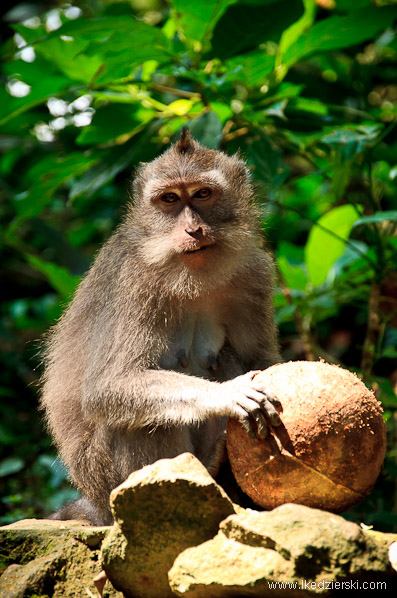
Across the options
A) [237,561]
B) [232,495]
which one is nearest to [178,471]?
[237,561]

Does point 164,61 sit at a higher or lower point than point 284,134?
higher

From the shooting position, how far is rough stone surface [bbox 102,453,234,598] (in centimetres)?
324

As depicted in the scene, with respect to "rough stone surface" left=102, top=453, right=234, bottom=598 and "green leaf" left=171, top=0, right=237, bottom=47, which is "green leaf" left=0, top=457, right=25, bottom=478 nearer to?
"rough stone surface" left=102, top=453, right=234, bottom=598

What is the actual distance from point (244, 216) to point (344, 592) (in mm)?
2537

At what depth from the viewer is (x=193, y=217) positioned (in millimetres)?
4445

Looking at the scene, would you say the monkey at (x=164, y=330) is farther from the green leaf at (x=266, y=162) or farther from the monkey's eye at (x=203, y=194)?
the green leaf at (x=266, y=162)

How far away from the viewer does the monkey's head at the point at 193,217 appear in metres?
4.46

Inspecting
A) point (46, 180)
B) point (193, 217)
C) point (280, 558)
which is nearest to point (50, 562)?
point (280, 558)

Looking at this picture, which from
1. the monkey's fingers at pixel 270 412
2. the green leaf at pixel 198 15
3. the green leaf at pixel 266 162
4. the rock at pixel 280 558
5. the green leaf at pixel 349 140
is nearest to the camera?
the rock at pixel 280 558

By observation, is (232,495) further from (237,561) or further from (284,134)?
(284,134)

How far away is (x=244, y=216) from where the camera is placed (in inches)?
190

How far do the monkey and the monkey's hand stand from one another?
9 centimetres

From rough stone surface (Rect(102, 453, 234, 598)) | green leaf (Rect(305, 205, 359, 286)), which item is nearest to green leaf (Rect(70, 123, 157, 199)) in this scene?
green leaf (Rect(305, 205, 359, 286))

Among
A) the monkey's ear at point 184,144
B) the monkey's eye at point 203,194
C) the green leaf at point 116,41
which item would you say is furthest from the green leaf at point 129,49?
the monkey's eye at point 203,194
